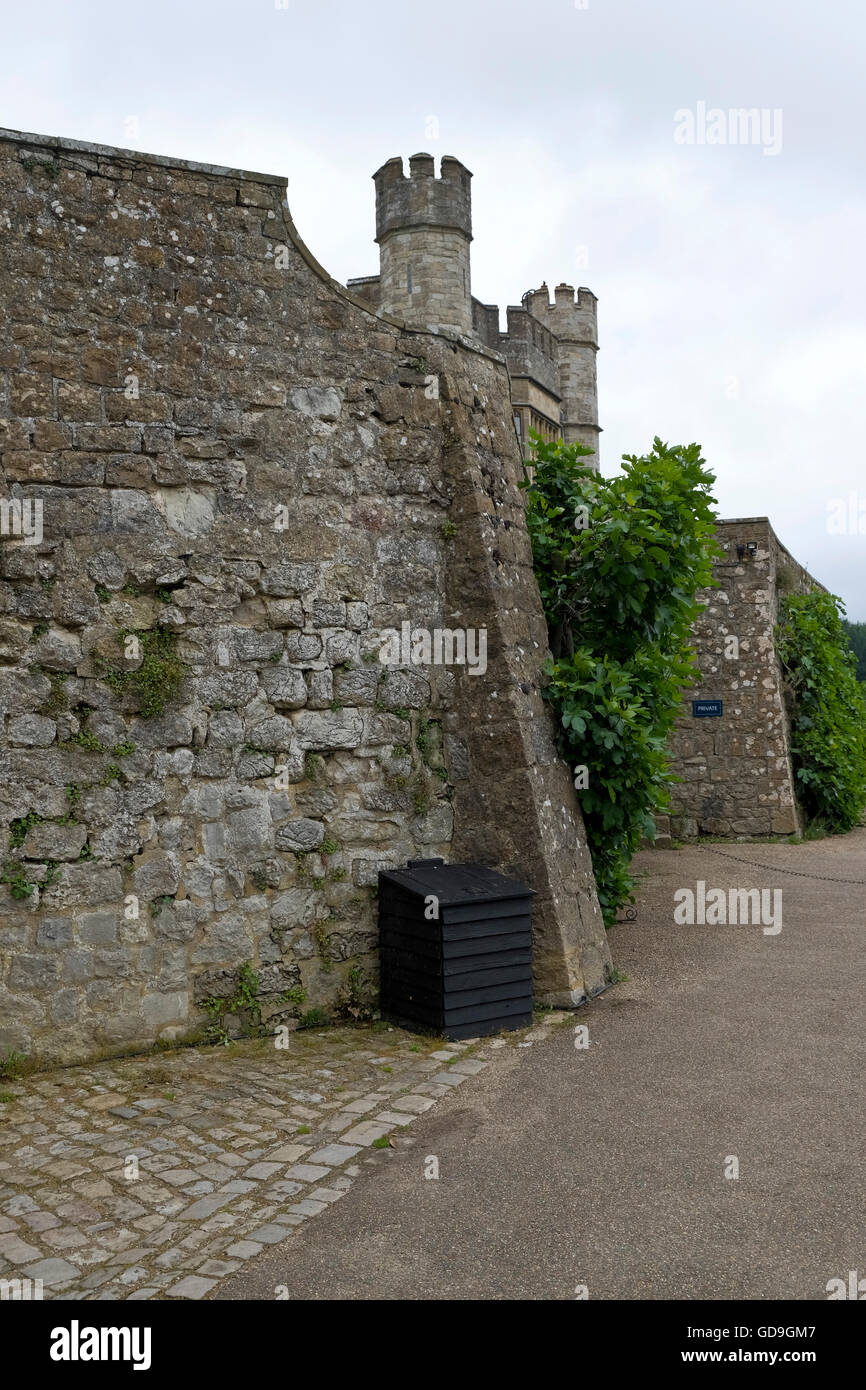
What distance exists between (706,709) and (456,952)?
27.5ft

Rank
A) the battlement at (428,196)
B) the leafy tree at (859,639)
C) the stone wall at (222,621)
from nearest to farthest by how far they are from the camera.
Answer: the stone wall at (222,621) < the battlement at (428,196) < the leafy tree at (859,639)

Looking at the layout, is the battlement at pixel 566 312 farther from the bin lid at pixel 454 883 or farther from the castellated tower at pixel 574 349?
the bin lid at pixel 454 883

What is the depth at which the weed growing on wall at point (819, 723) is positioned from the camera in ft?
45.2

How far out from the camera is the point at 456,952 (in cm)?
570

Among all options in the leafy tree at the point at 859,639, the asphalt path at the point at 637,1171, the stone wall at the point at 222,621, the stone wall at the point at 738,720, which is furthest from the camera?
the leafy tree at the point at 859,639

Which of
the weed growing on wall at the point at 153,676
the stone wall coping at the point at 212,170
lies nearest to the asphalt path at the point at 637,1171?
the weed growing on wall at the point at 153,676

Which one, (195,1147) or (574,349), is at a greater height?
(574,349)

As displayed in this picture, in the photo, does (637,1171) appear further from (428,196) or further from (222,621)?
(428,196)

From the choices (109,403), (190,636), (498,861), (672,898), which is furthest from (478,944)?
(672,898)

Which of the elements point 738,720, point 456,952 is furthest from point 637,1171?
point 738,720

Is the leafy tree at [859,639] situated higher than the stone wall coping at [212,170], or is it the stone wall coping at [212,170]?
the leafy tree at [859,639]

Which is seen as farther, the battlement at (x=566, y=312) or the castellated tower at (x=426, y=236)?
the battlement at (x=566, y=312)

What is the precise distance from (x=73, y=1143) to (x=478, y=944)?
2.12 metres

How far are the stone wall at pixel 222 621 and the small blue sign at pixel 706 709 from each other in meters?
7.08
